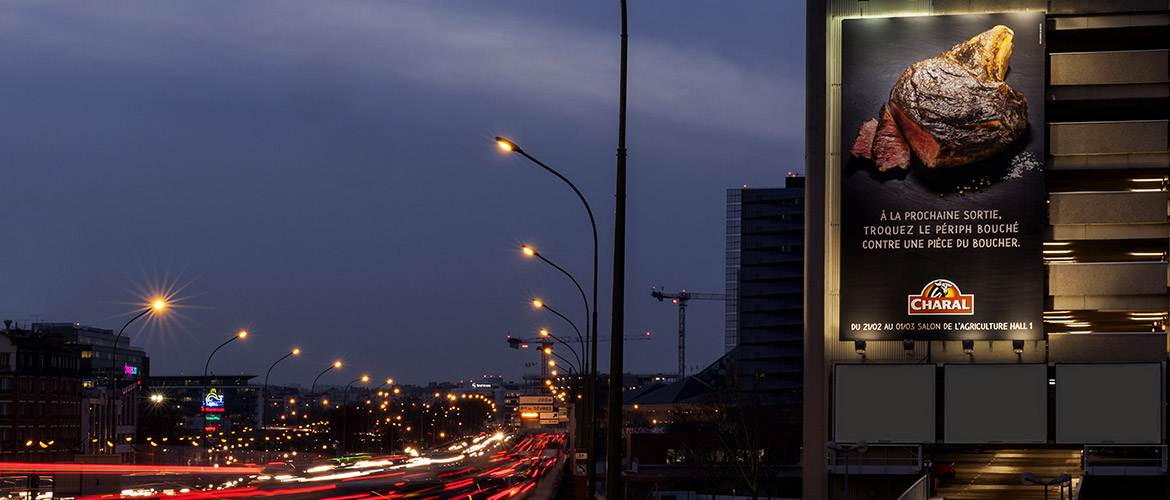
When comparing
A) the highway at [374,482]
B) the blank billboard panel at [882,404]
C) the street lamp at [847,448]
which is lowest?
the highway at [374,482]

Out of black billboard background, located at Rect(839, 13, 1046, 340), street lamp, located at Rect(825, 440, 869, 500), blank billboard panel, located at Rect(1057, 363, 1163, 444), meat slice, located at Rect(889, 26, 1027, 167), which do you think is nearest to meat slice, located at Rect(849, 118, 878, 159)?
black billboard background, located at Rect(839, 13, 1046, 340)

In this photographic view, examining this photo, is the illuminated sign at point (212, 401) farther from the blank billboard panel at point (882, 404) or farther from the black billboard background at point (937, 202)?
the black billboard background at point (937, 202)

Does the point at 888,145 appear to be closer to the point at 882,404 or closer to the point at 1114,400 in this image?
the point at 882,404

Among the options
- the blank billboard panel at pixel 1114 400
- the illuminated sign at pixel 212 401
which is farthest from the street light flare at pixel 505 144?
the illuminated sign at pixel 212 401

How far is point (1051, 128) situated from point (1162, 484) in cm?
1567

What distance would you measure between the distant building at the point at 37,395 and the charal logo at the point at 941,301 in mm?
85965

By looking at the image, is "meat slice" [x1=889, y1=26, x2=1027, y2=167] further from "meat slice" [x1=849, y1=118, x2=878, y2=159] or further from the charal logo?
the charal logo

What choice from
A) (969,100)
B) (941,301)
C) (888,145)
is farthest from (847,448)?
(969,100)

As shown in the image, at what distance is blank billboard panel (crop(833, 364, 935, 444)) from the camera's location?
54.1 meters

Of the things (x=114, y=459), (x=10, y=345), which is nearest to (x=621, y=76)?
(x=114, y=459)

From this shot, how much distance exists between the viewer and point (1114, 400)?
52.8 metres

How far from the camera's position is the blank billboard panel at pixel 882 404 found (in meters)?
→ 54.1

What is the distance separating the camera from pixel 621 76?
2003 centimetres

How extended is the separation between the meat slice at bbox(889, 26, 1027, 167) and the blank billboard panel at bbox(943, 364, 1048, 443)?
8952 mm
